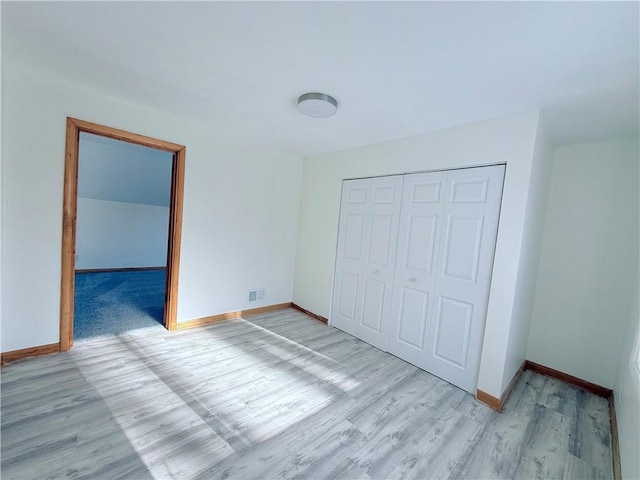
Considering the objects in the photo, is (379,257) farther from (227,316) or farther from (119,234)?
(119,234)

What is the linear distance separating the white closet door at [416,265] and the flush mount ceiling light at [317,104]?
3.71 ft

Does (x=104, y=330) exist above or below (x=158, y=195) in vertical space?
below

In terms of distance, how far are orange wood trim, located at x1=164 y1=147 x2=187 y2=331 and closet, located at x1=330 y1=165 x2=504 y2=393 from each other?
1.93 meters

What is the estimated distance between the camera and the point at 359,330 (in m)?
3.28

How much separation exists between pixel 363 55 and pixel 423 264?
1.88 m

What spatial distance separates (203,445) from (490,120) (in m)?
3.12

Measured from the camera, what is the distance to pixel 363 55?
159 cm

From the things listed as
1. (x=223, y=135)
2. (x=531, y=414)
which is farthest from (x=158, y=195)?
(x=531, y=414)

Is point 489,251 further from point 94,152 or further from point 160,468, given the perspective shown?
point 94,152

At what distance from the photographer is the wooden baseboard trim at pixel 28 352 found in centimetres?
220

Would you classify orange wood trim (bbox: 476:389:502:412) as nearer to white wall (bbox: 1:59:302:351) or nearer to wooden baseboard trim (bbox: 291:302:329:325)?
wooden baseboard trim (bbox: 291:302:329:325)

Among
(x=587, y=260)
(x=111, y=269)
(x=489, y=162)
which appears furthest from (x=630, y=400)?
(x=111, y=269)

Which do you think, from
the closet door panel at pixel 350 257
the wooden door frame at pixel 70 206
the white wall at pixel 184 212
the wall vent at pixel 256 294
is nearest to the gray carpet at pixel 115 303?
the wooden door frame at pixel 70 206

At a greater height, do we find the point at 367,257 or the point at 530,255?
the point at 530,255
